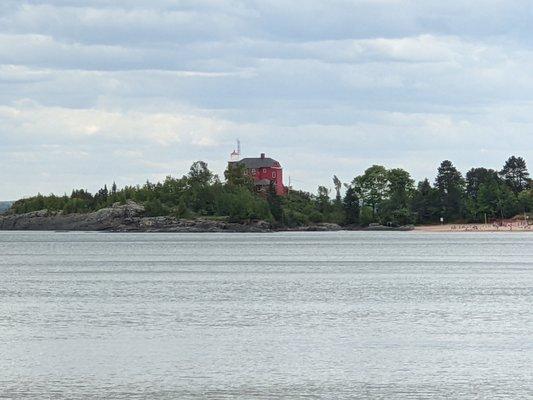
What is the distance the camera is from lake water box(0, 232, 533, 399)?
3566 centimetres

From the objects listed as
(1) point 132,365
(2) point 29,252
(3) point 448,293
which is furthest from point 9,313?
(2) point 29,252

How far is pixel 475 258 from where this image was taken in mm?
126125

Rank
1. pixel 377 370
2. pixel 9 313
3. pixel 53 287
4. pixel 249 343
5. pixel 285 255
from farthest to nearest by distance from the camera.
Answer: pixel 285 255
pixel 53 287
pixel 9 313
pixel 249 343
pixel 377 370

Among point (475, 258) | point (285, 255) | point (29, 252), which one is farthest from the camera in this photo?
point (29, 252)

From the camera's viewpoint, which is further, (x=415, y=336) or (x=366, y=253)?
(x=366, y=253)

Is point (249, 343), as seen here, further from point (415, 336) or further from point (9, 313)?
point (9, 313)

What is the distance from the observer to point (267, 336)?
47562 mm

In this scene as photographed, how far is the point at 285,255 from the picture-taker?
136 meters

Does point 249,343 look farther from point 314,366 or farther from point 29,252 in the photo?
point 29,252

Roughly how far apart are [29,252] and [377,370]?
12280cm

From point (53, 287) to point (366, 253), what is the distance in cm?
6744

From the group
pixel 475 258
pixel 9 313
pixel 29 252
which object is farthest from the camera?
pixel 29 252

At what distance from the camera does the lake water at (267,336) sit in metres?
35.7

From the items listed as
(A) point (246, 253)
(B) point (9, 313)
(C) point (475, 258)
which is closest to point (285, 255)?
(A) point (246, 253)
